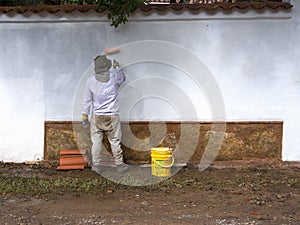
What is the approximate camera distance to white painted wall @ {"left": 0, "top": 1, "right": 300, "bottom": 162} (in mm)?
7250

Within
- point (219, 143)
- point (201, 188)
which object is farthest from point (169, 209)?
point (219, 143)

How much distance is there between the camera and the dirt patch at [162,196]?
16.9 ft

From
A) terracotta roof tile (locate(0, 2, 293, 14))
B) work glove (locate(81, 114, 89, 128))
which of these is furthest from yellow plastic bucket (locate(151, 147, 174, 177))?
terracotta roof tile (locate(0, 2, 293, 14))

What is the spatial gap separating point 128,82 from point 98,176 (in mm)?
1621

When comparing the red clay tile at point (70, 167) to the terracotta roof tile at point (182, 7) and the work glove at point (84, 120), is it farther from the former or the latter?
the terracotta roof tile at point (182, 7)

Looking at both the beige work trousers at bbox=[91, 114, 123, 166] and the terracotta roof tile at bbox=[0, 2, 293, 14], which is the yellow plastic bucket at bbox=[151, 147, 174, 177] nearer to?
the beige work trousers at bbox=[91, 114, 123, 166]

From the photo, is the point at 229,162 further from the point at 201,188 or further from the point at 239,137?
the point at 201,188

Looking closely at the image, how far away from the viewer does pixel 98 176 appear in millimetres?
6891

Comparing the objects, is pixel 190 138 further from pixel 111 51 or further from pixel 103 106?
pixel 111 51

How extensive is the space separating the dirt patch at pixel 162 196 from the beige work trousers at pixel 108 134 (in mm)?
388

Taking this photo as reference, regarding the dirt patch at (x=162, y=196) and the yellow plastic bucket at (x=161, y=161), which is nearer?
the dirt patch at (x=162, y=196)

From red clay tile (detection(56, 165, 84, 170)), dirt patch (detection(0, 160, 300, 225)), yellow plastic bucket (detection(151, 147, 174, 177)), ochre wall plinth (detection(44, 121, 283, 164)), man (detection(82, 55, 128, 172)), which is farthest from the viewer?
ochre wall plinth (detection(44, 121, 283, 164))

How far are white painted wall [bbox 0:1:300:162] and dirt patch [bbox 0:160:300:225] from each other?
2.82 feet

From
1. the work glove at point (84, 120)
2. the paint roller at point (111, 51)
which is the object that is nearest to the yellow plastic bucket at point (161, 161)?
the work glove at point (84, 120)
